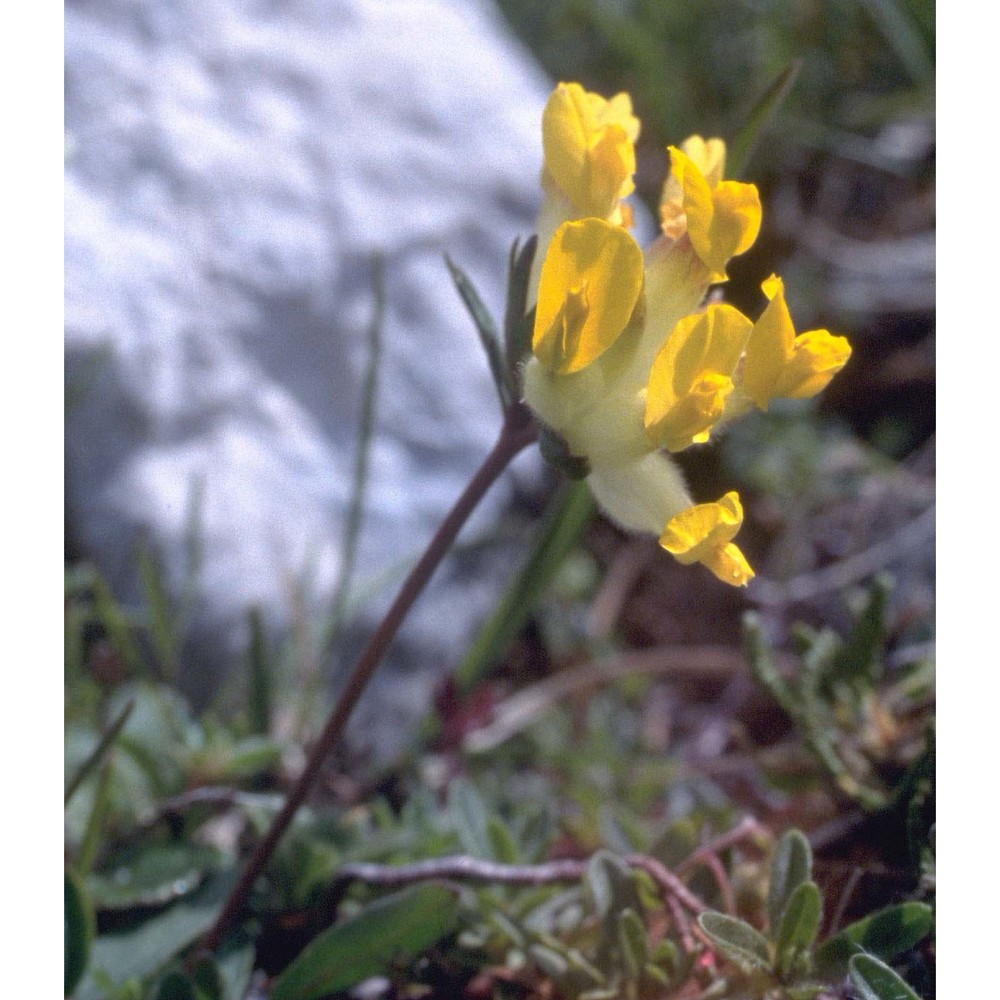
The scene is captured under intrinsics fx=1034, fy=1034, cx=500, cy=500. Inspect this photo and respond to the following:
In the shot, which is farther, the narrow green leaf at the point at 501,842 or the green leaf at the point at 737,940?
the narrow green leaf at the point at 501,842

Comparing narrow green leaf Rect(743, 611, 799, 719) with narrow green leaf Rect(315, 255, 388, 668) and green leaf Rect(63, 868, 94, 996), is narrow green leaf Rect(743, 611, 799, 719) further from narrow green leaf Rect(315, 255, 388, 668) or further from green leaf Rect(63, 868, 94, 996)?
green leaf Rect(63, 868, 94, 996)

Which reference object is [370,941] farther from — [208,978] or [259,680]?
[259,680]

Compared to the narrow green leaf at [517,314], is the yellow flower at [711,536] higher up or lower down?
lower down

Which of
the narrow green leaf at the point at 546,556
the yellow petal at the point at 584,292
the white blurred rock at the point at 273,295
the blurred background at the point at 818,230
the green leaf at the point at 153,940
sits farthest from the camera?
the blurred background at the point at 818,230

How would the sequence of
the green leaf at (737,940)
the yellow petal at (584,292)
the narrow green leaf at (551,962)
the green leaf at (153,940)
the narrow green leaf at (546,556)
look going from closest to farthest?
the yellow petal at (584,292) → the green leaf at (737,940) → the narrow green leaf at (551,962) → the green leaf at (153,940) → the narrow green leaf at (546,556)

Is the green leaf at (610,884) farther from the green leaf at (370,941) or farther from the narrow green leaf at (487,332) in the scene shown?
the narrow green leaf at (487,332)

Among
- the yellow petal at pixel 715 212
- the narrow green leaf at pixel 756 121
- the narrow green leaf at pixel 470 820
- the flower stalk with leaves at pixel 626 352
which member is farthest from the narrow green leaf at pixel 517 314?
the narrow green leaf at pixel 470 820
